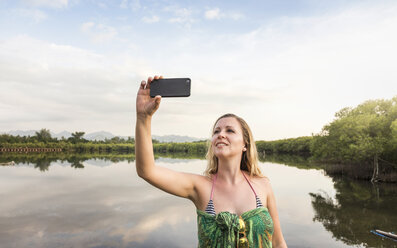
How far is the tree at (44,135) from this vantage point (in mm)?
105625

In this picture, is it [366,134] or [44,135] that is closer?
[366,134]

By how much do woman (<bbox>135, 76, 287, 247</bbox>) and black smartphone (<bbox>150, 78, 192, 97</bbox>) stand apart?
50mm

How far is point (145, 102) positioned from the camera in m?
1.61

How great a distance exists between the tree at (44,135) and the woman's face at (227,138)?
383ft

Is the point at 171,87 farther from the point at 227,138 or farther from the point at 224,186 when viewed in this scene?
the point at 224,186

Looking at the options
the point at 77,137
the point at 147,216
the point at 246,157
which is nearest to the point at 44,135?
the point at 77,137

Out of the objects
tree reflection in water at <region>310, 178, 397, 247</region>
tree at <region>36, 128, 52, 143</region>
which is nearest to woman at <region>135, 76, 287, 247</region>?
tree reflection in water at <region>310, 178, 397, 247</region>

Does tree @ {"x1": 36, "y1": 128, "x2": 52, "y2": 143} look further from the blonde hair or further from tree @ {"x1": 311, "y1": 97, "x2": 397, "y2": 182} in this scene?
the blonde hair

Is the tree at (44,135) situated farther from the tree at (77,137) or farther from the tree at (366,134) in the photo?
the tree at (366,134)

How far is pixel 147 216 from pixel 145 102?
48.4 ft

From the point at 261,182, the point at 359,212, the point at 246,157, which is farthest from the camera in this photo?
the point at 359,212

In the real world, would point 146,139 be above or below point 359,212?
above

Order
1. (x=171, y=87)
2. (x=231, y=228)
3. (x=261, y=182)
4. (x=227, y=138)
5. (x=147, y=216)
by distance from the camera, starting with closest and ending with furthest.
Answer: (x=171, y=87) < (x=231, y=228) < (x=227, y=138) < (x=261, y=182) < (x=147, y=216)

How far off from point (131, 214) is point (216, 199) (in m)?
15.0
